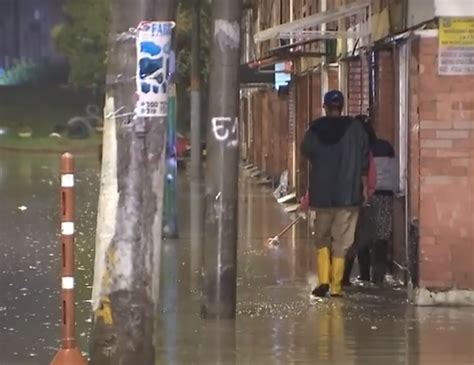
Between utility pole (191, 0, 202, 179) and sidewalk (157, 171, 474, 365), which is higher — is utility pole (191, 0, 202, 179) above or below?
above

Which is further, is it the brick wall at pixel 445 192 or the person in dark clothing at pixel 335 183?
the person in dark clothing at pixel 335 183

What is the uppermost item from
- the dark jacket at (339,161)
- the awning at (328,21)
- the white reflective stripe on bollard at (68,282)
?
the awning at (328,21)

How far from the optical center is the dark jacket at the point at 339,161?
12719 mm

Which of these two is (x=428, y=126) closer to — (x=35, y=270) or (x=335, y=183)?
(x=335, y=183)

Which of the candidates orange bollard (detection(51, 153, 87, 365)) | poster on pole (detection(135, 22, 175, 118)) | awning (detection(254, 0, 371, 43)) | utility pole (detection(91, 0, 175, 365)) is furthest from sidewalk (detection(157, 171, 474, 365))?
awning (detection(254, 0, 371, 43))

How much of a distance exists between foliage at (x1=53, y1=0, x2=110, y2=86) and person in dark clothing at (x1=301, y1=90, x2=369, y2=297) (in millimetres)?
46906

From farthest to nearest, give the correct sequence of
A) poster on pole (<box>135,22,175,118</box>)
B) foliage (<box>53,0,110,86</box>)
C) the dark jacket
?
foliage (<box>53,0,110,86</box>) < the dark jacket < poster on pole (<box>135,22,175,118</box>)

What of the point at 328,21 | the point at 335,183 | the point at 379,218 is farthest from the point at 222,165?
the point at 328,21

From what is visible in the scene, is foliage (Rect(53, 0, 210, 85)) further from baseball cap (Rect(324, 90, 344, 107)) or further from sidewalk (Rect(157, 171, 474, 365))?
baseball cap (Rect(324, 90, 344, 107))

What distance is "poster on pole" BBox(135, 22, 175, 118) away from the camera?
812 cm

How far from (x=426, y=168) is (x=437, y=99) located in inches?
23.8

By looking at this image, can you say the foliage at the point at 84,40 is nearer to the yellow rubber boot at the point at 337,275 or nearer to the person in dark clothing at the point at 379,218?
the person in dark clothing at the point at 379,218

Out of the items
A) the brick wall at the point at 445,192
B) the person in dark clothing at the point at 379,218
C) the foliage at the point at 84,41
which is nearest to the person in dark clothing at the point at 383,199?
the person in dark clothing at the point at 379,218

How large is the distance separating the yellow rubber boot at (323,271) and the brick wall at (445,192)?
41.1 inches
